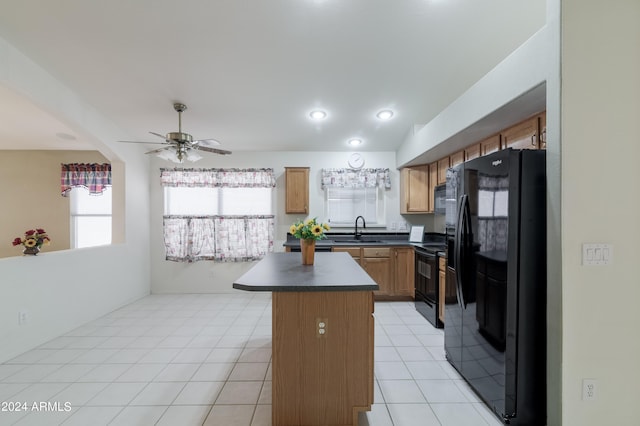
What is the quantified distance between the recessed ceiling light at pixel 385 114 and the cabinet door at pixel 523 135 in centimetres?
139

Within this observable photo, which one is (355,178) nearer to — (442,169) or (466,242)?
(442,169)

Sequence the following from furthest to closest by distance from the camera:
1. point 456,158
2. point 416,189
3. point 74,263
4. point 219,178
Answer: point 219,178
point 416,189
point 456,158
point 74,263

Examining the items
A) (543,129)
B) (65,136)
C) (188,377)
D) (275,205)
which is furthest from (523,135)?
(65,136)

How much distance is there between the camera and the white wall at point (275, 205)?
4535mm

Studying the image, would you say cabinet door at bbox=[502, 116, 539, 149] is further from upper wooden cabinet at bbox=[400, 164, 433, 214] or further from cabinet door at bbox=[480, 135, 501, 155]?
upper wooden cabinet at bbox=[400, 164, 433, 214]

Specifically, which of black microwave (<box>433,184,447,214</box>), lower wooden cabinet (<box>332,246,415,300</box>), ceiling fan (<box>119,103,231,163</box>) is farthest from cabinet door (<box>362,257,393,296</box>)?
ceiling fan (<box>119,103,231,163</box>)

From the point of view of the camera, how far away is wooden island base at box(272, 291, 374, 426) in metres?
1.62

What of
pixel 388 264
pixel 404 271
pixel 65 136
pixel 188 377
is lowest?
pixel 188 377

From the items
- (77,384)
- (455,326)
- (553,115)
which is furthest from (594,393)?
(77,384)

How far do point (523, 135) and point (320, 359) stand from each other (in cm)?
225

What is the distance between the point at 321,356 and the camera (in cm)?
163

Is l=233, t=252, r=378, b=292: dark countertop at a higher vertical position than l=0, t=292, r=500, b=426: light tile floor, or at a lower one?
higher

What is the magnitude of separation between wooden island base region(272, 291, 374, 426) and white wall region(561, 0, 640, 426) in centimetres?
110

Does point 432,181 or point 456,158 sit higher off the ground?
point 456,158
